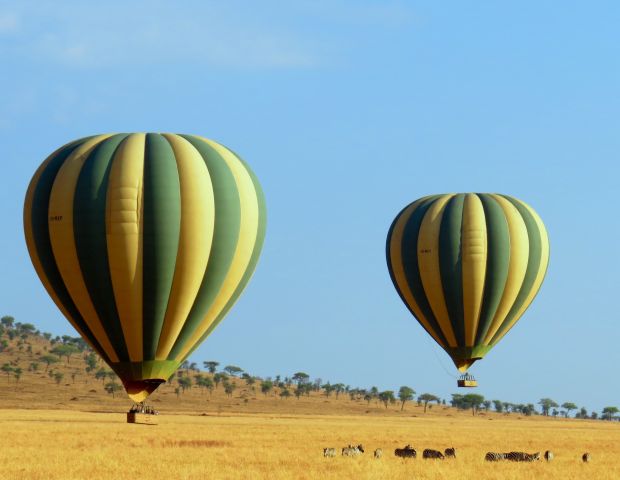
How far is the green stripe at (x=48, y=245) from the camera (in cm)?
4072

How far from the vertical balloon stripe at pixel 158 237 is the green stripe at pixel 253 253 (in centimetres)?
279

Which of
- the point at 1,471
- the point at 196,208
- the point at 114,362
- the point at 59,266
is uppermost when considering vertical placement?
the point at 196,208

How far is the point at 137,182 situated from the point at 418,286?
73.4 ft

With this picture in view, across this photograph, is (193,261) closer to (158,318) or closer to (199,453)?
(158,318)

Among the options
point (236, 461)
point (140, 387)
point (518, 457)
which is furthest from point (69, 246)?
point (518, 457)

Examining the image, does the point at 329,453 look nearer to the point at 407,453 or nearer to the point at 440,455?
the point at 407,453

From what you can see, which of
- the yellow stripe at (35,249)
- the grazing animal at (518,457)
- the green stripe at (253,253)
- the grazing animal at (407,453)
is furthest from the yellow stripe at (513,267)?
the yellow stripe at (35,249)

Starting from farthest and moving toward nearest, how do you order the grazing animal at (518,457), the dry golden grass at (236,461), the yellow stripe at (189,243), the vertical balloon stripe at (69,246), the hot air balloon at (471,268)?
1. the hot air balloon at (471,268)
2. the yellow stripe at (189,243)
3. the vertical balloon stripe at (69,246)
4. the grazing animal at (518,457)
5. the dry golden grass at (236,461)

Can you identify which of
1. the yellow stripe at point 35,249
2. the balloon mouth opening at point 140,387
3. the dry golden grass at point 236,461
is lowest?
the dry golden grass at point 236,461

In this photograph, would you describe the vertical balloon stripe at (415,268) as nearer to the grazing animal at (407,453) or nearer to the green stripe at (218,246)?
the grazing animal at (407,453)

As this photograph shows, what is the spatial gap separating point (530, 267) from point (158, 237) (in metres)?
24.8

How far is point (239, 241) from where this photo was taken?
4162 cm

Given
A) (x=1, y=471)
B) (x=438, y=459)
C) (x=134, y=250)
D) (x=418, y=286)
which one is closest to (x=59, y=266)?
(x=134, y=250)

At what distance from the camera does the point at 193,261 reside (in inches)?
1581
